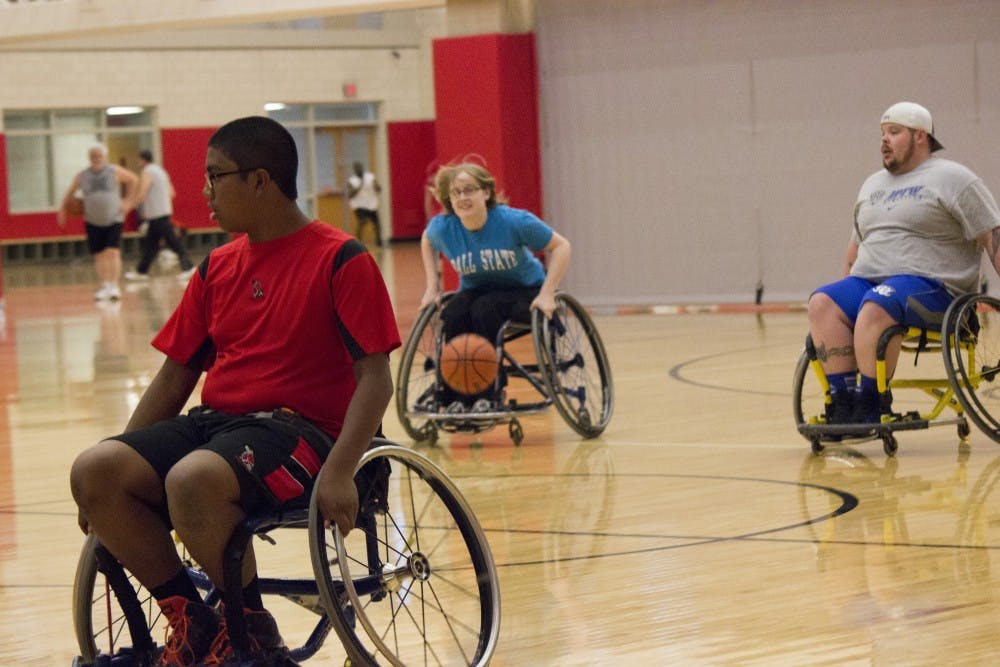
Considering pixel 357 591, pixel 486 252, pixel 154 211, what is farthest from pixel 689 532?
pixel 154 211

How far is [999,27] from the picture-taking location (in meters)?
10.1

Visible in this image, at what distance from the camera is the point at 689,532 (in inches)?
172

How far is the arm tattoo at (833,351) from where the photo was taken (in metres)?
5.41

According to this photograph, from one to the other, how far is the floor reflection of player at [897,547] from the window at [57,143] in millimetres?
18185

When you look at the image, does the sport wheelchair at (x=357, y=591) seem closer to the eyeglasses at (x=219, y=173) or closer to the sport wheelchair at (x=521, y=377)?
the eyeglasses at (x=219, y=173)

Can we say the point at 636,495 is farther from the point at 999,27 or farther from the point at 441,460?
the point at 999,27

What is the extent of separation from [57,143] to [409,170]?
504 centimetres

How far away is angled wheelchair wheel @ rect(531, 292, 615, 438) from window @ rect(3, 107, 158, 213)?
16907 mm

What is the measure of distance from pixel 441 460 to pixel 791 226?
5849 millimetres

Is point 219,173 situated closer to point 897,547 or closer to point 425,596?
point 425,596

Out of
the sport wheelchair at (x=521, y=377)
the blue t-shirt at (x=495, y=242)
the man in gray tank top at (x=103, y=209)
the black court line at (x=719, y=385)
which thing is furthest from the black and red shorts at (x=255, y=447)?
the man in gray tank top at (x=103, y=209)

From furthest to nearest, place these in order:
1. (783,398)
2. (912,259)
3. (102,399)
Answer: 1. (102,399)
2. (783,398)
3. (912,259)

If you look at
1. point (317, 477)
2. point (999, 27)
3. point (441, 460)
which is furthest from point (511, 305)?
point (999, 27)

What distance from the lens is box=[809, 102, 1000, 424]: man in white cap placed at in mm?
5312
